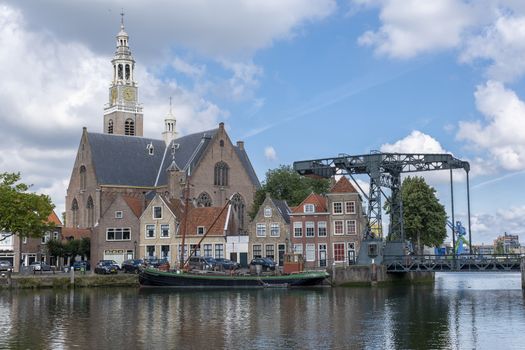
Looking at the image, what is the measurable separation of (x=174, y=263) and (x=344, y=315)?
117 ft

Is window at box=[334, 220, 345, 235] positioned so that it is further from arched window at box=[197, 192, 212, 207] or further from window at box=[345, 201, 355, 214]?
arched window at box=[197, 192, 212, 207]

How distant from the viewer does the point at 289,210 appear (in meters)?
70.0

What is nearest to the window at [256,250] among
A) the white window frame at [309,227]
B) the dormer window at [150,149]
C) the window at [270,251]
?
the window at [270,251]

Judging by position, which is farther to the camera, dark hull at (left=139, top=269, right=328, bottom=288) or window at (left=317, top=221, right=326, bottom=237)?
window at (left=317, top=221, right=326, bottom=237)

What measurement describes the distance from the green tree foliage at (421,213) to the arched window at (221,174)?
71.2 ft

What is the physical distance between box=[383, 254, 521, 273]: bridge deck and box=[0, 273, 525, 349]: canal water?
3.17 m

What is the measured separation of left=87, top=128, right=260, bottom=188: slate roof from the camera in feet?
280

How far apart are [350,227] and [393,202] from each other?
4.97 meters

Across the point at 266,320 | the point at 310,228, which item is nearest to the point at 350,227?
the point at 310,228

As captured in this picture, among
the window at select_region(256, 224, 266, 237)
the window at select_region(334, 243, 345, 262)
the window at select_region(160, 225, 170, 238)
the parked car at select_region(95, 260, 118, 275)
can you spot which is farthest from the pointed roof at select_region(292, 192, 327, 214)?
the parked car at select_region(95, 260, 118, 275)

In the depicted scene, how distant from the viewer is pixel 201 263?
61.2 m

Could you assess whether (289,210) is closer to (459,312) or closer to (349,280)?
(349,280)

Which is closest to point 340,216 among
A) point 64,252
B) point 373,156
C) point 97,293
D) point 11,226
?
point 373,156

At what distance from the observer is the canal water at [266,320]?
26984 millimetres
